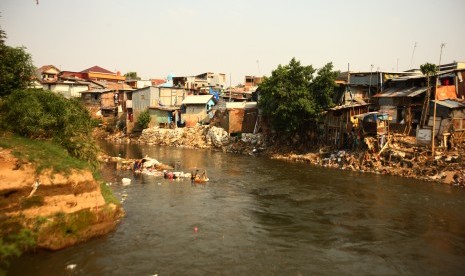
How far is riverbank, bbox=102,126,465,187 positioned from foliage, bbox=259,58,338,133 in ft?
10.6

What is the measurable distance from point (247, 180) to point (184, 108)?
27.2 metres

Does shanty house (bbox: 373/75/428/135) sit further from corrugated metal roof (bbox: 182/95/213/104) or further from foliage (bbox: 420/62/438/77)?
corrugated metal roof (bbox: 182/95/213/104)

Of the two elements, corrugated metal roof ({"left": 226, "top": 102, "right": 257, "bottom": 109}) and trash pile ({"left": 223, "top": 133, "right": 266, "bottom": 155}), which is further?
corrugated metal roof ({"left": 226, "top": 102, "right": 257, "bottom": 109})

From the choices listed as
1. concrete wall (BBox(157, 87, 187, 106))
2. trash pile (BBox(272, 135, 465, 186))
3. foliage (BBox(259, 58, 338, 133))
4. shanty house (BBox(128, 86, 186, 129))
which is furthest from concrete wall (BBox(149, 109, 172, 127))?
trash pile (BBox(272, 135, 465, 186))

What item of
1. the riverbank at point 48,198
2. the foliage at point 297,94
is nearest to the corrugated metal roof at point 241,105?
the foliage at point 297,94

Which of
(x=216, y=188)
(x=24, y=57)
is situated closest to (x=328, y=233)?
(x=216, y=188)

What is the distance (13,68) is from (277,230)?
18.8 meters

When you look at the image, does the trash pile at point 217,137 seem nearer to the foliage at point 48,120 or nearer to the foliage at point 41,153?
the foliage at point 48,120

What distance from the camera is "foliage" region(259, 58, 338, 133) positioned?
115 feet

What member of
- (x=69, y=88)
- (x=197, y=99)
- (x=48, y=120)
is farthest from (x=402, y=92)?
(x=69, y=88)

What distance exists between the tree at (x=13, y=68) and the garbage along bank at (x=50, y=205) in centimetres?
941

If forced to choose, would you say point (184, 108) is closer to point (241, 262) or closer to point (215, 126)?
point (215, 126)

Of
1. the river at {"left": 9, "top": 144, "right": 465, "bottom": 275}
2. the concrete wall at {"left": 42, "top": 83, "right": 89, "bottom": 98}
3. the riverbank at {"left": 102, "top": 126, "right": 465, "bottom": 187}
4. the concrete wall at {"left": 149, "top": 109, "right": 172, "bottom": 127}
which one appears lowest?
the river at {"left": 9, "top": 144, "right": 465, "bottom": 275}

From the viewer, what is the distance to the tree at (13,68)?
21.0m
